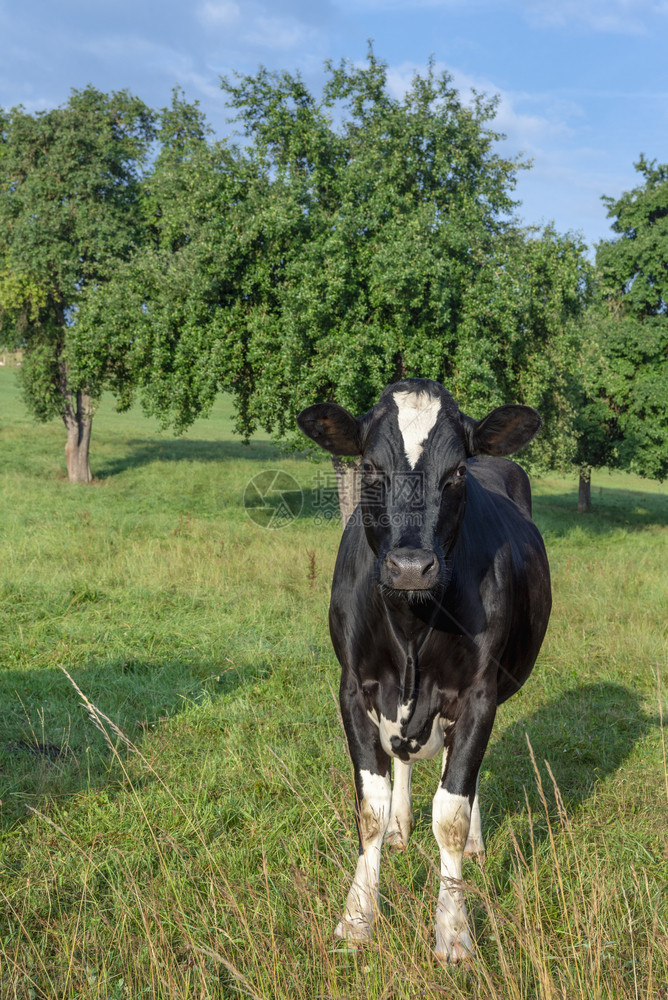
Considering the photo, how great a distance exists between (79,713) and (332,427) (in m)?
3.84

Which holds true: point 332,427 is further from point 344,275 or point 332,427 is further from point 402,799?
point 344,275

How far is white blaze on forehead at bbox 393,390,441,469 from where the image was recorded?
3307 mm

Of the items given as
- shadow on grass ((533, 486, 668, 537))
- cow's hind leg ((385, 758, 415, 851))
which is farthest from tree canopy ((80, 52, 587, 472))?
cow's hind leg ((385, 758, 415, 851))

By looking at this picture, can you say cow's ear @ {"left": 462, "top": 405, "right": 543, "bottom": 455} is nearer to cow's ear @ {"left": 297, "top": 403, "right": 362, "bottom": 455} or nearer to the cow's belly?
cow's ear @ {"left": 297, "top": 403, "right": 362, "bottom": 455}

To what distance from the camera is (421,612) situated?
3.36 m

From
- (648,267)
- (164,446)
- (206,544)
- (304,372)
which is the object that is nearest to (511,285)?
(304,372)

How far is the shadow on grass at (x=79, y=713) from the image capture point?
4746 mm

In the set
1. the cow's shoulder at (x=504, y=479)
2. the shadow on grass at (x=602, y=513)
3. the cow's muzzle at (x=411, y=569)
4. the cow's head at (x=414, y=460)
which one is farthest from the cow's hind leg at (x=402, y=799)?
the shadow on grass at (x=602, y=513)

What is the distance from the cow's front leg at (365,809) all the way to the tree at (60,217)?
59.6 ft

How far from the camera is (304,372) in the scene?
47.0ft

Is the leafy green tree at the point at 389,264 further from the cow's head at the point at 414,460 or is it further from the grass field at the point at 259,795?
the cow's head at the point at 414,460

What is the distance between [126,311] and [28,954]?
15161 millimetres

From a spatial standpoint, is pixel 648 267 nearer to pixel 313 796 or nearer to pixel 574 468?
pixel 574 468

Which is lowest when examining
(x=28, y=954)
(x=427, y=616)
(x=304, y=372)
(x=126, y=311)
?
(x=28, y=954)
